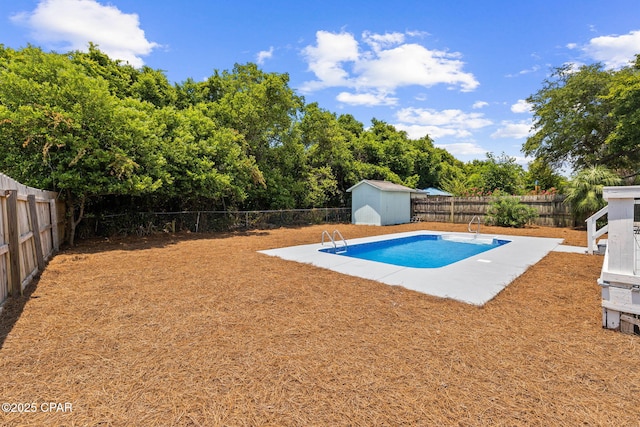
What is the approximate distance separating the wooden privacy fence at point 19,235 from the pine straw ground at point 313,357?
336mm

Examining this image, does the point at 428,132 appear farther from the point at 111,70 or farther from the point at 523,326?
the point at 523,326

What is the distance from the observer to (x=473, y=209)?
16.1 m

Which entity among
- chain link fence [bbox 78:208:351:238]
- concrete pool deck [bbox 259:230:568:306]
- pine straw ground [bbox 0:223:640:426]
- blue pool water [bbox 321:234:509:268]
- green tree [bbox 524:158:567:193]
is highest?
green tree [bbox 524:158:567:193]

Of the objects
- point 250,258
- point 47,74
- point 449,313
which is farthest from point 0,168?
point 449,313

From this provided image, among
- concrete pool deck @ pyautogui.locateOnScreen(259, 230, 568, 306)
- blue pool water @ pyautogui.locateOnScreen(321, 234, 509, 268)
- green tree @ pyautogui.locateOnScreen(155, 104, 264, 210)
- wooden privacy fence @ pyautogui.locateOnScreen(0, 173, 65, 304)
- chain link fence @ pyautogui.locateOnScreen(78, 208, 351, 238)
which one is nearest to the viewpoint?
wooden privacy fence @ pyautogui.locateOnScreen(0, 173, 65, 304)

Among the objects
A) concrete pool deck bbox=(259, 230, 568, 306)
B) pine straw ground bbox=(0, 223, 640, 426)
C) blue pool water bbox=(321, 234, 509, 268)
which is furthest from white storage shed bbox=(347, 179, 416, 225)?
pine straw ground bbox=(0, 223, 640, 426)

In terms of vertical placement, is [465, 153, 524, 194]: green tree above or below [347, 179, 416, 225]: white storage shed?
above

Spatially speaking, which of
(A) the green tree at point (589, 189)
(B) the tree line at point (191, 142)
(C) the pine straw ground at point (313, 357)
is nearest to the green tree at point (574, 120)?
(B) the tree line at point (191, 142)

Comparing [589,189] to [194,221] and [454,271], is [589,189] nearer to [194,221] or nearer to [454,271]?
[454,271]

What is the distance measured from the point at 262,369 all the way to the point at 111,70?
1614 cm

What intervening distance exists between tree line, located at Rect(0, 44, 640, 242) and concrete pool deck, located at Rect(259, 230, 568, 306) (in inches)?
210

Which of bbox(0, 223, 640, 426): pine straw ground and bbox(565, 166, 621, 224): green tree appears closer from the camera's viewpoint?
bbox(0, 223, 640, 426): pine straw ground

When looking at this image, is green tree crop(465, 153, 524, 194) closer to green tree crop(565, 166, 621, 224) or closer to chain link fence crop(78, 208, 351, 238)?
green tree crop(565, 166, 621, 224)

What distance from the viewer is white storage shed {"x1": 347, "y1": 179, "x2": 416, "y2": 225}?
16062mm
